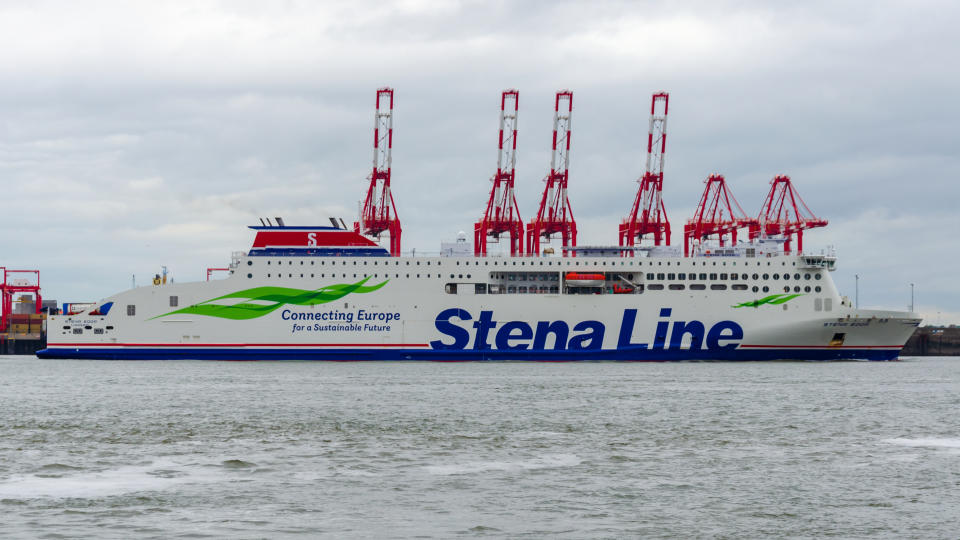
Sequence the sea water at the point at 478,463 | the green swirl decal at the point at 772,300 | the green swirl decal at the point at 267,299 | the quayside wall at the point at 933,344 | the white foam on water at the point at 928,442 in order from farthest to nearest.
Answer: the quayside wall at the point at 933,344 → the green swirl decal at the point at 267,299 → the green swirl decal at the point at 772,300 → the white foam on water at the point at 928,442 → the sea water at the point at 478,463

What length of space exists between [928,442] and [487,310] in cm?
3025

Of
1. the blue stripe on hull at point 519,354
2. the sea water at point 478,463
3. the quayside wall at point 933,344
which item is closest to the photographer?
the sea water at point 478,463

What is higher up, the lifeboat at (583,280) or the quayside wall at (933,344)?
the lifeboat at (583,280)

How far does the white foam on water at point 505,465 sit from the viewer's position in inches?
624

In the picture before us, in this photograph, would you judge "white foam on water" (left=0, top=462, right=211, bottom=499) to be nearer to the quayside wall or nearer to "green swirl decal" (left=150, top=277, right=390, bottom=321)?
"green swirl decal" (left=150, top=277, right=390, bottom=321)

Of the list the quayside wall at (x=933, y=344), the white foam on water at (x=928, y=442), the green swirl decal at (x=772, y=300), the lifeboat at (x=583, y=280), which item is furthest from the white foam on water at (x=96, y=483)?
the quayside wall at (x=933, y=344)

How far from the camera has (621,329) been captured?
48.5 m

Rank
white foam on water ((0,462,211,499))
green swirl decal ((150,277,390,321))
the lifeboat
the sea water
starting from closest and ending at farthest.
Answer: the sea water
white foam on water ((0,462,211,499))
the lifeboat
green swirl decal ((150,277,390,321))

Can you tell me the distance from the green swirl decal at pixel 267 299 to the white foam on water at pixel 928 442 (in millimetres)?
32228

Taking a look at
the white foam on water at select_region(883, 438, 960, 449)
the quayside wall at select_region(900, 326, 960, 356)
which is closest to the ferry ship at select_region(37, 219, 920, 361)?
the white foam on water at select_region(883, 438, 960, 449)

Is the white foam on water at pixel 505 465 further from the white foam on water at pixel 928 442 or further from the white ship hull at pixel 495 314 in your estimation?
the white ship hull at pixel 495 314

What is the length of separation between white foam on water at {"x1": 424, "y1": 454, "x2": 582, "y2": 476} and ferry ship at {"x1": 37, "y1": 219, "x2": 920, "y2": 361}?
31.5m

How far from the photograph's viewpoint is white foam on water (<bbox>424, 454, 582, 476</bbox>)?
52.0 ft

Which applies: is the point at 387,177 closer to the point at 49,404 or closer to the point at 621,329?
the point at 621,329
